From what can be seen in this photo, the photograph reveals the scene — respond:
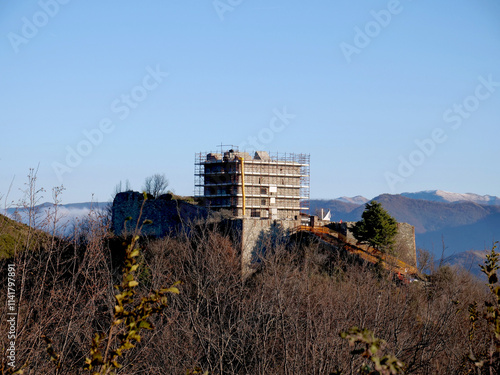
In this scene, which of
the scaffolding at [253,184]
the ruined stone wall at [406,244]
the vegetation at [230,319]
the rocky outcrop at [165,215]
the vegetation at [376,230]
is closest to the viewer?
the vegetation at [230,319]

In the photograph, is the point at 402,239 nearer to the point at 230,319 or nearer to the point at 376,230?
the point at 376,230

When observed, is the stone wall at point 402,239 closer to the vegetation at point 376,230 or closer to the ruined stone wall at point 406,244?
the ruined stone wall at point 406,244

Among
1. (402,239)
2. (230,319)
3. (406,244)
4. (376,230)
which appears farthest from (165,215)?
(230,319)

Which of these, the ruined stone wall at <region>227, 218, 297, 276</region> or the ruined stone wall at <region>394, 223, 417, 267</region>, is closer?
the ruined stone wall at <region>227, 218, 297, 276</region>

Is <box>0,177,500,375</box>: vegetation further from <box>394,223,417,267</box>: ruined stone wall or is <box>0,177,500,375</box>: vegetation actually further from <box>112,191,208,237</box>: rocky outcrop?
<box>394,223,417,267</box>: ruined stone wall

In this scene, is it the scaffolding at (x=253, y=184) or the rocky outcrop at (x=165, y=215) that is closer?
the rocky outcrop at (x=165, y=215)

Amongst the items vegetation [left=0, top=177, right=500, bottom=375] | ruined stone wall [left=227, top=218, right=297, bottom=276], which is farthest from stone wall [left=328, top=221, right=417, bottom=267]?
ruined stone wall [left=227, top=218, right=297, bottom=276]

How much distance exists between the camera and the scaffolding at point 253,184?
173 feet

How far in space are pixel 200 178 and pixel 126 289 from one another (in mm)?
52795

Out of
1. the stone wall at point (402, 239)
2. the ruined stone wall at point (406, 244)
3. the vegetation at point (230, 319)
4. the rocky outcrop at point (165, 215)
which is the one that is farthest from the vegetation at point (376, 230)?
the rocky outcrop at point (165, 215)

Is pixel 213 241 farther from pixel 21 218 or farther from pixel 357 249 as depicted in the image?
pixel 21 218

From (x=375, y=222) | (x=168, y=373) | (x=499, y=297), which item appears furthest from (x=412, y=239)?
(x=499, y=297)

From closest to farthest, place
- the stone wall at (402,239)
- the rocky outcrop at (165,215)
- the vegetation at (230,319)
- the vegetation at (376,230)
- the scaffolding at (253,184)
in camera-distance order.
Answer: the vegetation at (230,319)
the vegetation at (376,230)
the stone wall at (402,239)
the rocky outcrop at (165,215)
the scaffolding at (253,184)

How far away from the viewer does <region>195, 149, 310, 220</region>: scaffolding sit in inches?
2073
